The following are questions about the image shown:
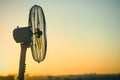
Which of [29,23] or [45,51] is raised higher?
[29,23]

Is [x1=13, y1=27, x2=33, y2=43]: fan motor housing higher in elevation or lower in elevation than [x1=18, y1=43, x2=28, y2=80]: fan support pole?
higher

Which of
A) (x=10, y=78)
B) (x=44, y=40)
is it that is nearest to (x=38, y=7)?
(x=44, y=40)

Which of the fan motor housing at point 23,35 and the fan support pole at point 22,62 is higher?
the fan motor housing at point 23,35

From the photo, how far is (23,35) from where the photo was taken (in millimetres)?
24094

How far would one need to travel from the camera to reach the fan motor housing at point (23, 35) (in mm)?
24078

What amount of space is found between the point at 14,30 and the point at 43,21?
2654mm

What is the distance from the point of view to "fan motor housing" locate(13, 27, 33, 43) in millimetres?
24078

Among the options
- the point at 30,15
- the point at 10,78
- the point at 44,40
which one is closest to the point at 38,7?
the point at 30,15

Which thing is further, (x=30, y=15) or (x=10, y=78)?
(x=10, y=78)

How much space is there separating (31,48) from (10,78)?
32.8 meters

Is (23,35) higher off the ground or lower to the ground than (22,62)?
higher

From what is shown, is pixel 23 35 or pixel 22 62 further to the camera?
pixel 22 62

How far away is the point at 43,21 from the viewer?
2444 cm

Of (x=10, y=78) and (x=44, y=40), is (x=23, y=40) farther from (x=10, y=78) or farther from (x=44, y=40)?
(x=10, y=78)
